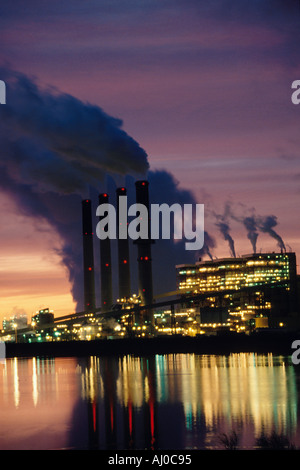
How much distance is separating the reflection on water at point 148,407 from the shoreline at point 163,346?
1389 inches

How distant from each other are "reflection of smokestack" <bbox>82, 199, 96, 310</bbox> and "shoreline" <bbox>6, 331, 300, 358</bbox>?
8208 mm

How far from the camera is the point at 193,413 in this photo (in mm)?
37219

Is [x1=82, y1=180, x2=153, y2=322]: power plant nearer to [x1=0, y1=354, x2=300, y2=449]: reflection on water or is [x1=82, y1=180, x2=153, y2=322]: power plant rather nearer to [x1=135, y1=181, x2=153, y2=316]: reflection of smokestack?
[x1=135, y1=181, x2=153, y2=316]: reflection of smokestack

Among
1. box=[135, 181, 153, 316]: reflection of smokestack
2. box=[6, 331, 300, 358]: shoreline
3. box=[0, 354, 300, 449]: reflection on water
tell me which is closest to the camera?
box=[0, 354, 300, 449]: reflection on water

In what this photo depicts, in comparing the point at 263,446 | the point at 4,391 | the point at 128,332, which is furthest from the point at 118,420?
the point at 128,332

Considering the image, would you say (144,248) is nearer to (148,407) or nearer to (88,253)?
(88,253)

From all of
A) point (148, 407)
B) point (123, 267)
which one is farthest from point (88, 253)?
point (148, 407)

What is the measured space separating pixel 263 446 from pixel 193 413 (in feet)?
41.9

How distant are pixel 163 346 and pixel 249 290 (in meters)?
19.7

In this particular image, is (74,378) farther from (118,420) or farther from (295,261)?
(295,261)

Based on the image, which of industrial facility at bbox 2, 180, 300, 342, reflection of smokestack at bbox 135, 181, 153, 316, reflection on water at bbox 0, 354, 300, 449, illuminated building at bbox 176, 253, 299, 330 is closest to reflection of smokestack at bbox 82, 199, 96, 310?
industrial facility at bbox 2, 180, 300, 342

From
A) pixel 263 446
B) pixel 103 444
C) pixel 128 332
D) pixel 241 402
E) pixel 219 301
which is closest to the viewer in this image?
pixel 263 446

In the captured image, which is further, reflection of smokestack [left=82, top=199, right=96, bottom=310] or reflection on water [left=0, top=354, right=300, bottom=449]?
reflection of smokestack [left=82, top=199, right=96, bottom=310]

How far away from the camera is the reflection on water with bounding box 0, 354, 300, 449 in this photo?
2919 cm
